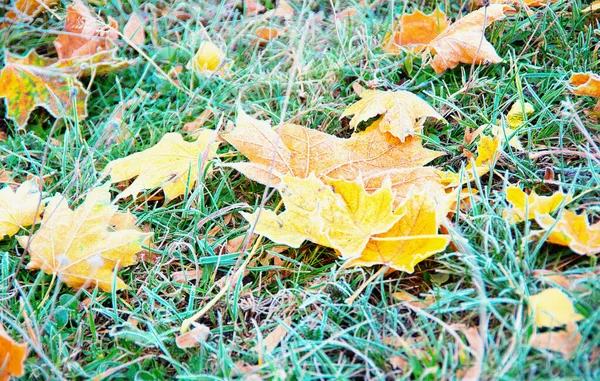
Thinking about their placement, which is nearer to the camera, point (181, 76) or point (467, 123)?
point (467, 123)

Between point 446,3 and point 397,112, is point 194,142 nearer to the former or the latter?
point 397,112

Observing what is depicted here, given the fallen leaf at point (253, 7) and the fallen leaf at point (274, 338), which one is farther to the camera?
the fallen leaf at point (253, 7)

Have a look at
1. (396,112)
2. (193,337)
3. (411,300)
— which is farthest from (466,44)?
(193,337)

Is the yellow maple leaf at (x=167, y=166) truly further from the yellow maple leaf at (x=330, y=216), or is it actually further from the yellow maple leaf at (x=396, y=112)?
the yellow maple leaf at (x=396, y=112)

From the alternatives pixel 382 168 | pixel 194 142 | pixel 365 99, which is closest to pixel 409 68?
pixel 365 99

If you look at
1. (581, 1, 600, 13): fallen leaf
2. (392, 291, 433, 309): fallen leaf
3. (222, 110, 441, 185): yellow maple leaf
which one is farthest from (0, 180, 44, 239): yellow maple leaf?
(581, 1, 600, 13): fallen leaf

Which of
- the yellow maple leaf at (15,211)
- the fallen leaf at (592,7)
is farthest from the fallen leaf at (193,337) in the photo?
the fallen leaf at (592,7)

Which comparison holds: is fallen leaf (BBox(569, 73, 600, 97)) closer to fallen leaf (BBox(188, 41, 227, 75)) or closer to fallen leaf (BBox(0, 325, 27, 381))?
fallen leaf (BBox(188, 41, 227, 75))
